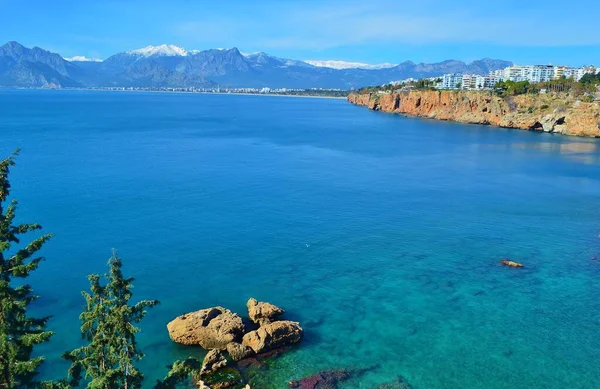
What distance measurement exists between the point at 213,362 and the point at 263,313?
495cm

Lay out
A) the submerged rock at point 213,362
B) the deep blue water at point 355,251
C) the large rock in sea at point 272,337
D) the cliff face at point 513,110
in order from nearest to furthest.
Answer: the submerged rock at point 213,362 → the large rock in sea at point 272,337 → the deep blue water at point 355,251 → the cliff face at point 513,110

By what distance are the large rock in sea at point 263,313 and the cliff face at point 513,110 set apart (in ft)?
370

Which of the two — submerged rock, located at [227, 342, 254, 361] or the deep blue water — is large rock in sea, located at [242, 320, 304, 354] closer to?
submerged rock, located at [227, 342, 254, 361]

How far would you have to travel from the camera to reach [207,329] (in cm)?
2611

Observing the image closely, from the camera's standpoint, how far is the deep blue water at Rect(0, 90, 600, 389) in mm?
26203

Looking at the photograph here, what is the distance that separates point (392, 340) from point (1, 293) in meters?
20.3

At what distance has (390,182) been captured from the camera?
6644cm

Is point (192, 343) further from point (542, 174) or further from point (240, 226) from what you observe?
point (542, 174)

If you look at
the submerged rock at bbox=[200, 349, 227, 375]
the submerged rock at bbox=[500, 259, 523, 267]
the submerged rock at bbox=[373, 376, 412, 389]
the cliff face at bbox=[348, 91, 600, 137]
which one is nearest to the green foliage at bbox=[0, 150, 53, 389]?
the submerged rock at bbox=[200, 349, 227, 375]

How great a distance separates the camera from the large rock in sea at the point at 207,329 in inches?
1013

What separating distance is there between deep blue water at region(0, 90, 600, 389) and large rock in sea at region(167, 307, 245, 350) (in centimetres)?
75

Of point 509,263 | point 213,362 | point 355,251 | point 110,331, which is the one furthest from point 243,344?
point 509,263

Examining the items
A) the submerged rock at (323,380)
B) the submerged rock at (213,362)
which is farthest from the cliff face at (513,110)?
the submerged rock at (213,362)

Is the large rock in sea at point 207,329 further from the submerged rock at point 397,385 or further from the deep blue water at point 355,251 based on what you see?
the submerged rock at point 397,385
